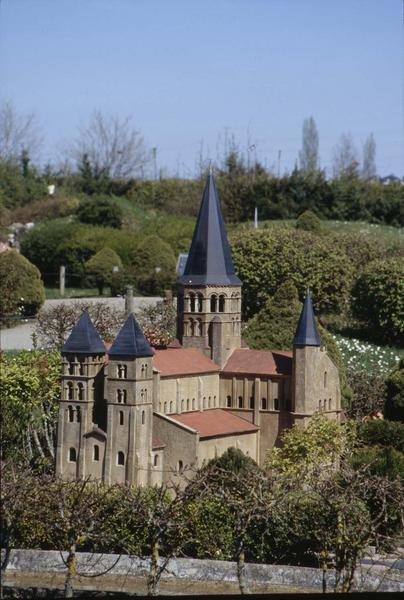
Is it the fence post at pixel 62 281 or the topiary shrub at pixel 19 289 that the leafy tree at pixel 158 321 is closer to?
the topiary shrub at pixel 19 289

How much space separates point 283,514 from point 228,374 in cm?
446

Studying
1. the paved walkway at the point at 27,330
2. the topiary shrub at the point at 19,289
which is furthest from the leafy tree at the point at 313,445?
the topiary shrub at the point at 19,289

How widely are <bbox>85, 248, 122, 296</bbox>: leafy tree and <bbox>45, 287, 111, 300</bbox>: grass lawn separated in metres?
0.16

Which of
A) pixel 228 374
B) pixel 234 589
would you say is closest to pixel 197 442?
pixel 228 374

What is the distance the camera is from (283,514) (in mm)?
12891

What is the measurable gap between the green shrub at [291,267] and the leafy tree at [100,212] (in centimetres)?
724

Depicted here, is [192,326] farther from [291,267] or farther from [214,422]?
[291,267]

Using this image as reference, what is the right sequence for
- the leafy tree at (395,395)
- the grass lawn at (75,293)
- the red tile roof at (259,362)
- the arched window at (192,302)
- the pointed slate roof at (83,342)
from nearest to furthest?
the pointed slate roof at (83,342) < the leafy tree at (395,395) < the red tile roof at (259,362) < the arched window at (192,302) < the grass lawn at (75,293)

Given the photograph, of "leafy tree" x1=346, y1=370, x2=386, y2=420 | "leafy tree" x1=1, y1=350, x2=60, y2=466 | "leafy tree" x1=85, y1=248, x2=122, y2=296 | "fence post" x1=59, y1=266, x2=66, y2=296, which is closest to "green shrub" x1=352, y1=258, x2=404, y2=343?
"leafy tree" x1=346, y1=370, x2=386, y2=420

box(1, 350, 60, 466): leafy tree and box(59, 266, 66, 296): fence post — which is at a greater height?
box(59, 266, 66, 296): fence post

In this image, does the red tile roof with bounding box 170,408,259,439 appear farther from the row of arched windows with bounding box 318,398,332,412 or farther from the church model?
the row of arched windows with bounding box 318,398,332,412

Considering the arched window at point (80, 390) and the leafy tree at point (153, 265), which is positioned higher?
the leafy tree at point (153, 265)

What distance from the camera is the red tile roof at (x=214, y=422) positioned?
1617 centimetres

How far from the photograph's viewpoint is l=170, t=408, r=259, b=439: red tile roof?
16.2 meters
